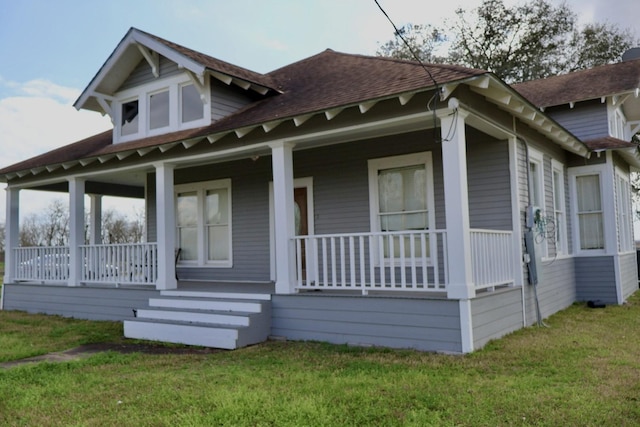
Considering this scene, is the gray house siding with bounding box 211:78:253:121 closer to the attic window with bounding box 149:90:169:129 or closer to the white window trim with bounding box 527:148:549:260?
the attic window with bounding box 149:90:169:129

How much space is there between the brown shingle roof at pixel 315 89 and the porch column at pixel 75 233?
718 millimetres

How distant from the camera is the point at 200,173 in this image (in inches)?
415

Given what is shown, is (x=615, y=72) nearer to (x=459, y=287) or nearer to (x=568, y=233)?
(x=568, y=233)

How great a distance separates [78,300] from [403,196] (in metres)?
6.36

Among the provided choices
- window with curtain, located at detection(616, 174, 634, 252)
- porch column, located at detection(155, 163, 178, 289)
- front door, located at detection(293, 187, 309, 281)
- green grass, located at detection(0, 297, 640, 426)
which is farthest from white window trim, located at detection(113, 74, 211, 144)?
window with curtain, located at detection(616, 174, 634, 252)

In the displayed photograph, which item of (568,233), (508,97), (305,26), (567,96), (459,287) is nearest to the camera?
(459,287)

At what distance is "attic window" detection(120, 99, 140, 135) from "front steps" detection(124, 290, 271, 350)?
3.87 metres

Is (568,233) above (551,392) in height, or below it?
above

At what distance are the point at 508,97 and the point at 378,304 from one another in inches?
117

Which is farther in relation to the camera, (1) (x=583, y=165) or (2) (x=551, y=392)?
(1) (x=583, y=165)

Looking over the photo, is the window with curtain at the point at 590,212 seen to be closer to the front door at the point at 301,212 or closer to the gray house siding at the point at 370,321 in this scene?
the front door at the point at 301,212

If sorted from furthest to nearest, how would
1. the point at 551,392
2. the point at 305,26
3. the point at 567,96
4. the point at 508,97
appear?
the point at 567,96, the point at 305,26, the point at 508,97, the point at 551,392

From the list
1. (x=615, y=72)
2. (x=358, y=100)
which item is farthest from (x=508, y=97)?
(x=615, y=72)

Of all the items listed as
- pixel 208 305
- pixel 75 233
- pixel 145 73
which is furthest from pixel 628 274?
pixel 75 233
